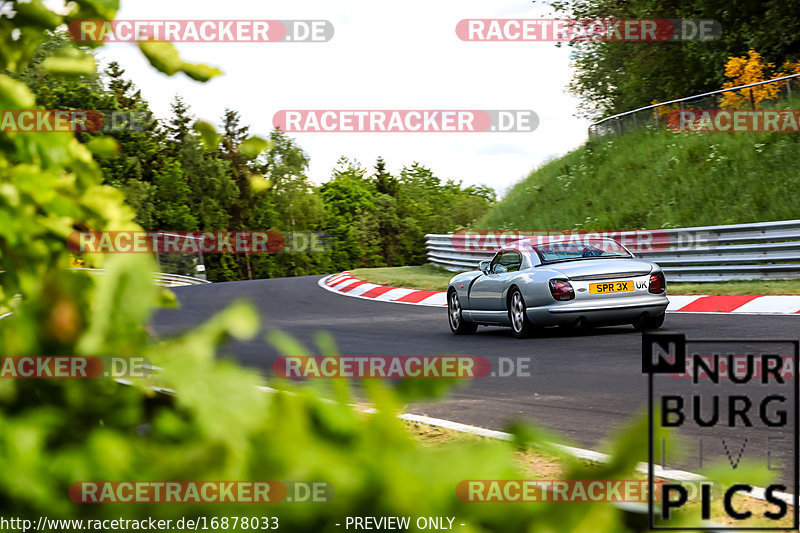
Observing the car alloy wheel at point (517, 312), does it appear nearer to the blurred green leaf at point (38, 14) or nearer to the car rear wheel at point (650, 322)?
the car rear wheel at point (650, 322)

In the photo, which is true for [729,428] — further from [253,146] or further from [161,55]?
[161,55]

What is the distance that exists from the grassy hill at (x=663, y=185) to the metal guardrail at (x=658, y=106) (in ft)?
1.17

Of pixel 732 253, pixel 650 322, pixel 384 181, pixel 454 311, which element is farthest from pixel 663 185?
pixel 384 181

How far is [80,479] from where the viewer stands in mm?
890

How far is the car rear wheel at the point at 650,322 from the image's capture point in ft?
39.7

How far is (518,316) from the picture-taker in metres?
12.6

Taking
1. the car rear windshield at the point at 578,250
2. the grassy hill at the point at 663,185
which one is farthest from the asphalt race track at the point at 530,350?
the grassy hill at the point at 663,185

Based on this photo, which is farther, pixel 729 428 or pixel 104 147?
pixel 729 428

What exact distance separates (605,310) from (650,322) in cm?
88

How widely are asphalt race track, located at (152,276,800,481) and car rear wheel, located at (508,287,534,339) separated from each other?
0.63 feet

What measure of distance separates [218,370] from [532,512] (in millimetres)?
346

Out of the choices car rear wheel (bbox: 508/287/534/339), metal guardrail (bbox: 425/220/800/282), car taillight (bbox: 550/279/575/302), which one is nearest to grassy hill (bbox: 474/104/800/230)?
metal guardrail (bbox: 425/220/800/282)

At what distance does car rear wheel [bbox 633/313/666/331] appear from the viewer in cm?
1211

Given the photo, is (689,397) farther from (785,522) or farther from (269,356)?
(269,356)
